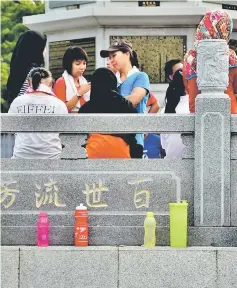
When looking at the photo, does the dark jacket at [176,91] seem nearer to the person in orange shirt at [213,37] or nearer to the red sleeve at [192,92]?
the person in orange shirt at [213,37]

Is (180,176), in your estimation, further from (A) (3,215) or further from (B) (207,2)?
(B) (207,2)

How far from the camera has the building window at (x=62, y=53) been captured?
644 inches

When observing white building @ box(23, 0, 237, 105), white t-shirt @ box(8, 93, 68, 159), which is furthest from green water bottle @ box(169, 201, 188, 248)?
white building @ box(23, 0, 237, 105)

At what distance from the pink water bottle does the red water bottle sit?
0.29m

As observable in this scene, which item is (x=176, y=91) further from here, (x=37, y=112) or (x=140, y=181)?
(x=140, y=181)

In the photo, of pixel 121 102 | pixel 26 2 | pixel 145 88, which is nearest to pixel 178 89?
pixel 145 88

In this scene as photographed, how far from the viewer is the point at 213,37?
1153cm

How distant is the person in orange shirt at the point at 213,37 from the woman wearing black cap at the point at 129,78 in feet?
1.81

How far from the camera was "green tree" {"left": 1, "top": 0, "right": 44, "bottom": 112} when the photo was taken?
141ft

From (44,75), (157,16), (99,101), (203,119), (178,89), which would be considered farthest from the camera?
(157,16)

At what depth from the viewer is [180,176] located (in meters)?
10.9

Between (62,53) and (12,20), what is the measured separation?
28807 mm

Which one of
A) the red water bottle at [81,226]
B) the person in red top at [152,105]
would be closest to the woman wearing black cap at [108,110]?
the red water bottle at [81,226]

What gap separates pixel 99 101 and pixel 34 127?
880 millimetres
